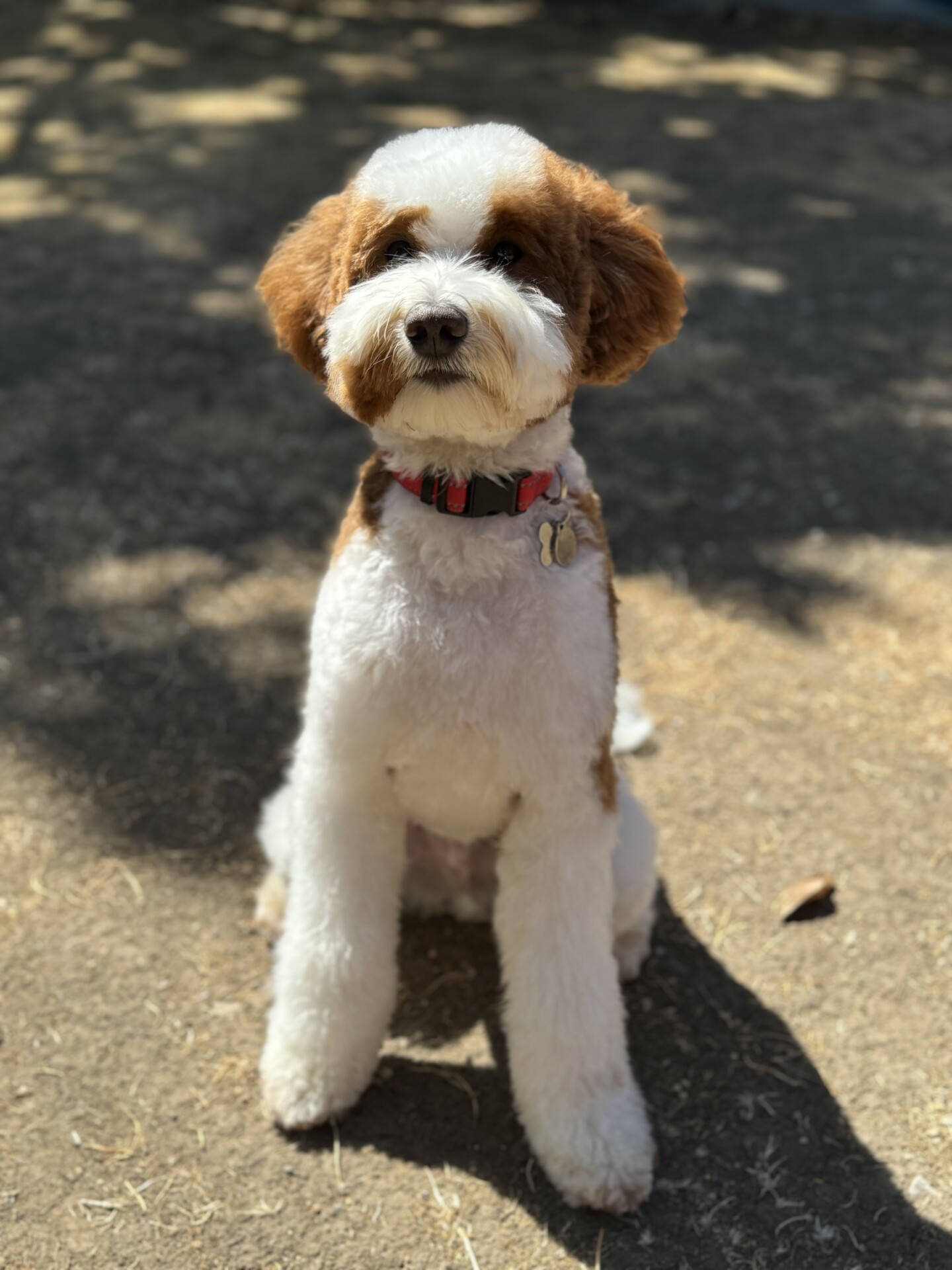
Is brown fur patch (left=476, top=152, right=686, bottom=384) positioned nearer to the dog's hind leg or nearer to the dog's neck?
the dog's neck

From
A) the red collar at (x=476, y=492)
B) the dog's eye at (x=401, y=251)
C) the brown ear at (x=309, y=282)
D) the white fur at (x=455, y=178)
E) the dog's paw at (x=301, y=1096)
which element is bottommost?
the dog's paw at (x=301, y=1096)

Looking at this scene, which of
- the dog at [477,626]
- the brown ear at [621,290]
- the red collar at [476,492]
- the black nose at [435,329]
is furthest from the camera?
the red collar at [476,492]

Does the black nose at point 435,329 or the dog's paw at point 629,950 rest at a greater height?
the black nose at point 435,329

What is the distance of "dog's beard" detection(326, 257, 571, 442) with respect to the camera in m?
1.82

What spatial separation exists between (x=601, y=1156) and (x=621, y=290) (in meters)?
1.54

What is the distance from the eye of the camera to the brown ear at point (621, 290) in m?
2.04

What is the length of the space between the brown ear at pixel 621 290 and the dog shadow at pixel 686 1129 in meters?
1.43

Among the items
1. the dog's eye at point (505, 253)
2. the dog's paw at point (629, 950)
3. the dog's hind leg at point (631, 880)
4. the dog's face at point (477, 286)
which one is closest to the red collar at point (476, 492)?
the dog's face at point (477, 286)

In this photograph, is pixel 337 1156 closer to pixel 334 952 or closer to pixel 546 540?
pixel 334 952

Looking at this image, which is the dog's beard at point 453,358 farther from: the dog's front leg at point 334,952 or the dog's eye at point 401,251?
the dog's front leg at point 334,952

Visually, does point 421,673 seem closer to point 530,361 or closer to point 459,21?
point 530,361

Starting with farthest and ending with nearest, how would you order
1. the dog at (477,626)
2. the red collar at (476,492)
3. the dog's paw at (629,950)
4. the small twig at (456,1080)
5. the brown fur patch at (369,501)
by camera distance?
1. the dog's paw at (629,950)
2. the small twig at (456,1080)
3. the brown fur patch at (369,501)
4. the red collar at (476,492)
5. the dog at (477,626)

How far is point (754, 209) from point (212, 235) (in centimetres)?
280

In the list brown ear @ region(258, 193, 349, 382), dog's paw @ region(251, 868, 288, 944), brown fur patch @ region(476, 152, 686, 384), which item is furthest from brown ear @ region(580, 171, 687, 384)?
dog's paw @ region(251, 868, 288, 944)
